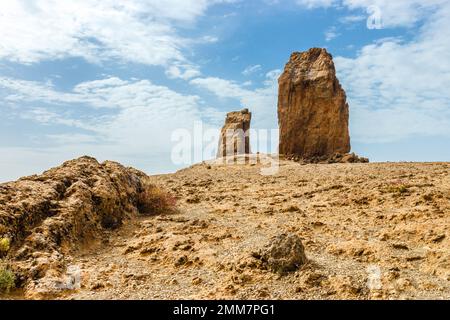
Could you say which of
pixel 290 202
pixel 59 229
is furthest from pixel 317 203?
pixel 59 229

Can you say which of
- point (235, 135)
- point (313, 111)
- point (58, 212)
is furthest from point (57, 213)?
point (235, 135)

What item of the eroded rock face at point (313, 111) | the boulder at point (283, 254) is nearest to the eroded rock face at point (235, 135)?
the eroded rock face at point (313, 111)

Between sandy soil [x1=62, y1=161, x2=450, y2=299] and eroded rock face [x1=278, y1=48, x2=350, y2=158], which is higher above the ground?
eroded rock face [x1=278, y1=48, x2=350, y2=158]

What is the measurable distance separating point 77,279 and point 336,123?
86.1ft

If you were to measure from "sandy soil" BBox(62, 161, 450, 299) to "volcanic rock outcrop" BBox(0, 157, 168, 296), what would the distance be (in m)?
0.50

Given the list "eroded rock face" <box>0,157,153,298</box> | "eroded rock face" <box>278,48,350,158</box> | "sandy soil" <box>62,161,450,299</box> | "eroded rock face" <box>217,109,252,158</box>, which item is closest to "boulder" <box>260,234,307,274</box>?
"sandy soil" <box>62,161,450,299</box>

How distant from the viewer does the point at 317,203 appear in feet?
42.1

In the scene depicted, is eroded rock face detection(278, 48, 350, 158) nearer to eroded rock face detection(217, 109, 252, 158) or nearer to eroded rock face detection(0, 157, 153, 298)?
eroded rock face detection(217, 109, 252, 158)

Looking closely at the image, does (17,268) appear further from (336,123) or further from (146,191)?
(336,123)

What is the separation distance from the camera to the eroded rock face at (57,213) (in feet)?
23.7

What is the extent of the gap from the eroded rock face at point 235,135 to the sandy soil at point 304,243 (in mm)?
20273

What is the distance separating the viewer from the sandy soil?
253 inches

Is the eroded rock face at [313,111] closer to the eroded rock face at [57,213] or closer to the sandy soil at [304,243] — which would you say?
the sandy soil at [304,243]

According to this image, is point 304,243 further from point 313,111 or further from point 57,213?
point 313,111
